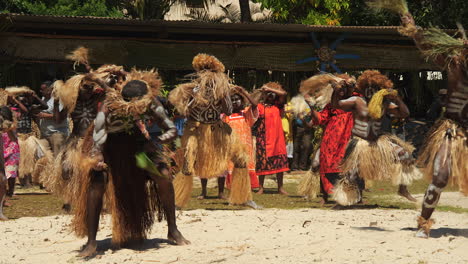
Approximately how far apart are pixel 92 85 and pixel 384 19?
1319cm

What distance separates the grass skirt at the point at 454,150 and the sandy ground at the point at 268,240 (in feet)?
1.66

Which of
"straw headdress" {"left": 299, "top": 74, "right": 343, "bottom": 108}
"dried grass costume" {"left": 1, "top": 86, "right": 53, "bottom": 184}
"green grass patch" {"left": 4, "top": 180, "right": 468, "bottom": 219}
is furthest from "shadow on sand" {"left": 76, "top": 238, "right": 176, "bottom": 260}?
"dried grass costume" {"left": 1, "top": 86, "right": 53, "bottom": 184}

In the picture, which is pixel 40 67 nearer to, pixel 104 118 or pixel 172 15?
pixel 104 118

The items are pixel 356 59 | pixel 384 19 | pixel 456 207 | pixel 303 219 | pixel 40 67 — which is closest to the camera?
pixel 303 219

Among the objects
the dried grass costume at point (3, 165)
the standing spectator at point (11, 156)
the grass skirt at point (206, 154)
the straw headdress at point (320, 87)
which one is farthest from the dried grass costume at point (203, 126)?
the standing spectator at point (11, 156)

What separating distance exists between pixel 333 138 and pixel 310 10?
40.7 ft

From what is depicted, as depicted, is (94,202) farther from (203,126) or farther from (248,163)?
(248,163)

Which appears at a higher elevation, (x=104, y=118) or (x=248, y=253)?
(x=104, y=118)

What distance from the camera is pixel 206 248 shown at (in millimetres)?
6195

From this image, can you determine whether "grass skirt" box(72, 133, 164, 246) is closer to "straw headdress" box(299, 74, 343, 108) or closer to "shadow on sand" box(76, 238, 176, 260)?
"shadow on sand" box(76, 238, 176, 260)

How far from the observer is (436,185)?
258 inches

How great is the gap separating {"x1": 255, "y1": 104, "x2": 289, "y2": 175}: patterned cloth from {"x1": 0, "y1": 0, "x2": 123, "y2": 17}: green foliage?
14029mm

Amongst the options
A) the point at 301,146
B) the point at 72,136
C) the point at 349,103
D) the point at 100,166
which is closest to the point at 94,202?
the point at 100,166

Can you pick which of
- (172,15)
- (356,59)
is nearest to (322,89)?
(356,59)
